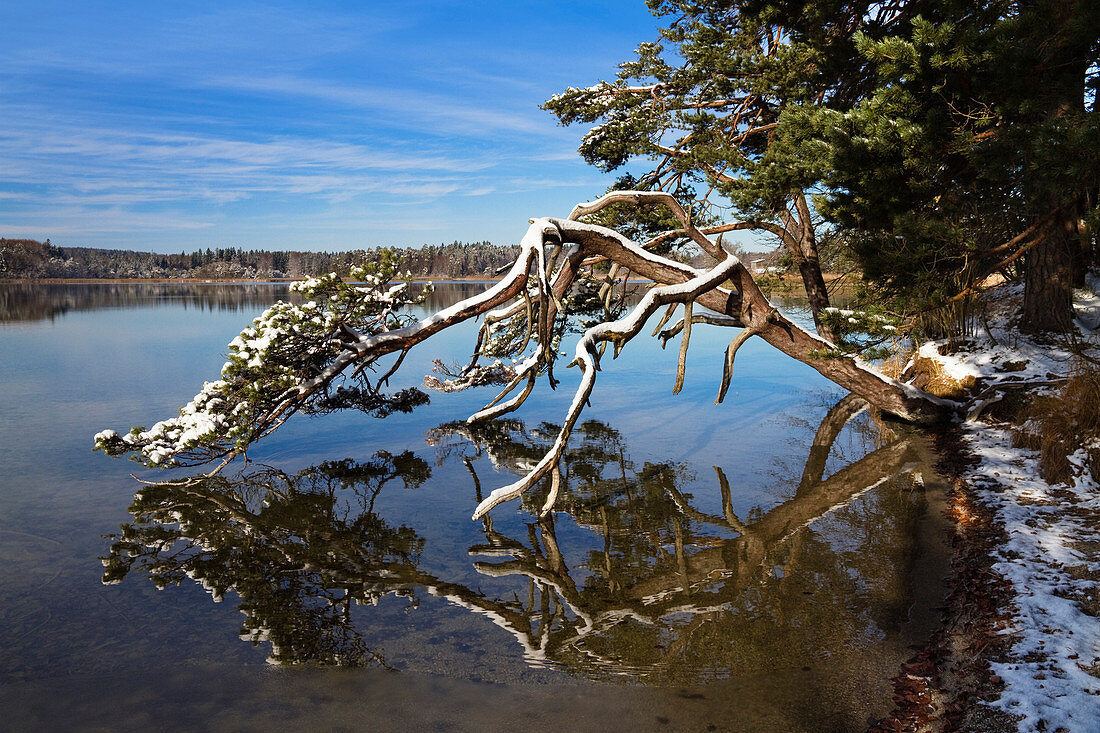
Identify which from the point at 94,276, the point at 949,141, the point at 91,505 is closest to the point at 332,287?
the point at 91,505

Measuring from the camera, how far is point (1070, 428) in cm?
739

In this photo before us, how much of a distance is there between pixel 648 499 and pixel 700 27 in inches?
352

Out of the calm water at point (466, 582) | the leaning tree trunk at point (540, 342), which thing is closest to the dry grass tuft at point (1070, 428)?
the calm water at point (466, 582)

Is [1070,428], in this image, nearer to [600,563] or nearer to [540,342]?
[600,563]

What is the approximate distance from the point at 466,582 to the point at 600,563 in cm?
112

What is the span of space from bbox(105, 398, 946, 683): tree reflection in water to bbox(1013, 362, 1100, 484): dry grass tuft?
1.27 meters

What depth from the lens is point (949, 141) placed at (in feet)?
25.0

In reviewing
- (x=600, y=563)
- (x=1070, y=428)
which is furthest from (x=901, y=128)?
(x=600, y=563)

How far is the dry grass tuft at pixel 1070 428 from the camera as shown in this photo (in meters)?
7.02

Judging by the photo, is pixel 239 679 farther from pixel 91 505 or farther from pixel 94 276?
pixel 94 276

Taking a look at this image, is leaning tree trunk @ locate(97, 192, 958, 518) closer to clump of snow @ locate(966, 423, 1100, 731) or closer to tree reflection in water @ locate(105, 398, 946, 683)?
tree reflection in water @ locate(105, 398, 946, 683)

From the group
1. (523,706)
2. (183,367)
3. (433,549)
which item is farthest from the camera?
(183,367)

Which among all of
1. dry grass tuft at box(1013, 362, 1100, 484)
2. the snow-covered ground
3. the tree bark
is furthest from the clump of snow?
the tree bark

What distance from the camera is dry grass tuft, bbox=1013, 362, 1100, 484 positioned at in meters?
7.02
